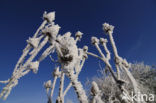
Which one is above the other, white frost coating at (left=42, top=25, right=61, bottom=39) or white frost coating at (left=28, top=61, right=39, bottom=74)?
white frost coating at (left=42, top=25, right=61, bottom=39)

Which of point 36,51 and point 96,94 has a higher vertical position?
point 36,51

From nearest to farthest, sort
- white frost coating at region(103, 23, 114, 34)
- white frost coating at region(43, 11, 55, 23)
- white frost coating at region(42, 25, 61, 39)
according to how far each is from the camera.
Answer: white frost coating at region(42, 25, 61, 39) < white frost coating at region(43, 11, 55, 23) < white frost coating at region(103, 23, 114, 34)

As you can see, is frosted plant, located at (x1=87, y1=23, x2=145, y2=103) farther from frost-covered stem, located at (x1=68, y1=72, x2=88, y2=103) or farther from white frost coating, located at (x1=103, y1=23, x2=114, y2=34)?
frost-covered stem, located at (x1=68, y1=72, x2=88, y2=103)

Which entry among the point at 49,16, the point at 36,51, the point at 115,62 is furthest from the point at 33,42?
the point at 115,62

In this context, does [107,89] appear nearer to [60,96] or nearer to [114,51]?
[114,51]

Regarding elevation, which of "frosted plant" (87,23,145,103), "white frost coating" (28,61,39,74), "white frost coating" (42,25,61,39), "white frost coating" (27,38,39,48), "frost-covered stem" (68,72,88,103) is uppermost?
"frosted plant" (87,23,145,103)

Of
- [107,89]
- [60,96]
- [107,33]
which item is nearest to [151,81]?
[107,89]

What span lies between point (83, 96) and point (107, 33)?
13.8 feet

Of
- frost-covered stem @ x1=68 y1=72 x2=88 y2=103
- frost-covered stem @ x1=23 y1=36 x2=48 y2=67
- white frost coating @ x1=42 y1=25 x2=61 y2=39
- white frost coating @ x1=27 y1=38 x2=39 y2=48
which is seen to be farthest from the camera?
white frost coating @ x1=27 y1=38 x2=39 y2=48

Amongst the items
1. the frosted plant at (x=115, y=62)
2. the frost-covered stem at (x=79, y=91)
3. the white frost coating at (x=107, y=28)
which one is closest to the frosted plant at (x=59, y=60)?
the frost-covered stem at (x=79, y=91)

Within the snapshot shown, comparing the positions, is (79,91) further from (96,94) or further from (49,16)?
(49,16)

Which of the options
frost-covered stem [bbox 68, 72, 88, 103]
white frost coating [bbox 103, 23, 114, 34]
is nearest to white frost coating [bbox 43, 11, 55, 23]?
frost-covered stem [bbox 68, 72, 88, 103]

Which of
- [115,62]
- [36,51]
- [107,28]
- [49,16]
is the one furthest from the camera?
[107,28]

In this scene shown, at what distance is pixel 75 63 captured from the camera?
1.64 meters
